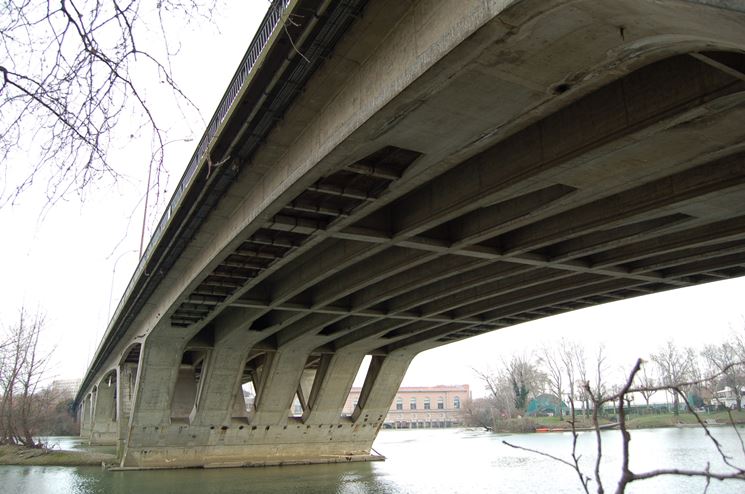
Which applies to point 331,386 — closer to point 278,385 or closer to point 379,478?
point 278,385

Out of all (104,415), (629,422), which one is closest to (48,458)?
(104,415)

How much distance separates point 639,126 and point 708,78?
1.09 metres

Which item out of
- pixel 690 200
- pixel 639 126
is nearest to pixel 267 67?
pixel 639 126

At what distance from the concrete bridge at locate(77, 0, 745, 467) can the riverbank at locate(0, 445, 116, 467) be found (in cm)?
1181

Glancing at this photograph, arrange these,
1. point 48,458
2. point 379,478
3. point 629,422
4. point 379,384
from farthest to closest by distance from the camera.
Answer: point 629,422 < point 379,384 < point 48,458 < point 379,478

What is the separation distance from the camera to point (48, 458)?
34.8m

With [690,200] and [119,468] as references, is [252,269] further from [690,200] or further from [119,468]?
[119,468]

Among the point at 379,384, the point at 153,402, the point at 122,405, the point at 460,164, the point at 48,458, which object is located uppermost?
the point at 460,164

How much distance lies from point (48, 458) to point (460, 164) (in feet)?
111

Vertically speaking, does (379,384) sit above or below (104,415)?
above

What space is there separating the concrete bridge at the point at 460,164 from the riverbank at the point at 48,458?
1181 centimetres

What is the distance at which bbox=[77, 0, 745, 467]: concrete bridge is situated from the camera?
6.83m

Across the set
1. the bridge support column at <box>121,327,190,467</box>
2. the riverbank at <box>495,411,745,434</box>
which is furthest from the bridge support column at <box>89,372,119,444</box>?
the riverbank at <box>495,411,745,434</box>

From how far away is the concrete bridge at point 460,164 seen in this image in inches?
269
